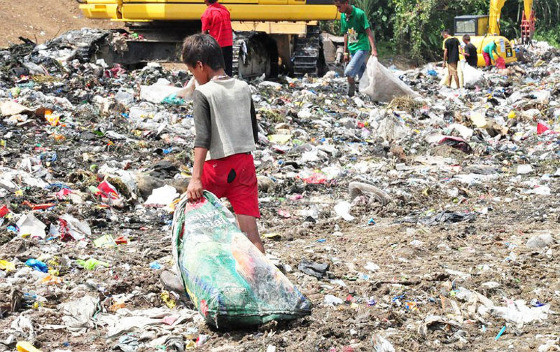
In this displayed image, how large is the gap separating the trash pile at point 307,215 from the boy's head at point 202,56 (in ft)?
3.87

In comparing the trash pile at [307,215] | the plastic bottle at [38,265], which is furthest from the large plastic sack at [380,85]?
the plastic bottle at [38,265]

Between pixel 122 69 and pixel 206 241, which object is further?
pixel 122 69

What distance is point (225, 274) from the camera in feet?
11.7

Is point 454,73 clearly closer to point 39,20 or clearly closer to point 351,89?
point 351,89

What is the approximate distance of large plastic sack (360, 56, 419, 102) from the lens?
38.4 ft

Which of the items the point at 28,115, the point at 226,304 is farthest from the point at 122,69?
the point at 226,304

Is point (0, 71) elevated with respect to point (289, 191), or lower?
elevated

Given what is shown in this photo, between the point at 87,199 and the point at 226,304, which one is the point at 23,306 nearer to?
the point at 226,304

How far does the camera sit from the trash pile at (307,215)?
369 cm

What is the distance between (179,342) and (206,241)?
51 cm

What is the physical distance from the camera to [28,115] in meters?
8.85

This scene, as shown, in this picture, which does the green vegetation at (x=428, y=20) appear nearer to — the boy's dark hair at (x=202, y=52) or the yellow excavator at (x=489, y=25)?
the yellow excavator at (x=489, y=25)

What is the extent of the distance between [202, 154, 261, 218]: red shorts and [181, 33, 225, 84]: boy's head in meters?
0.44

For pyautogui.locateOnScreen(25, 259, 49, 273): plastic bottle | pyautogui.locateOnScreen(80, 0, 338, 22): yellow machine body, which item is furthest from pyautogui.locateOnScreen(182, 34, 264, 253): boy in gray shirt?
pyautogui.locateOnScreen(80, 0, 338, 22): yellow machine body
